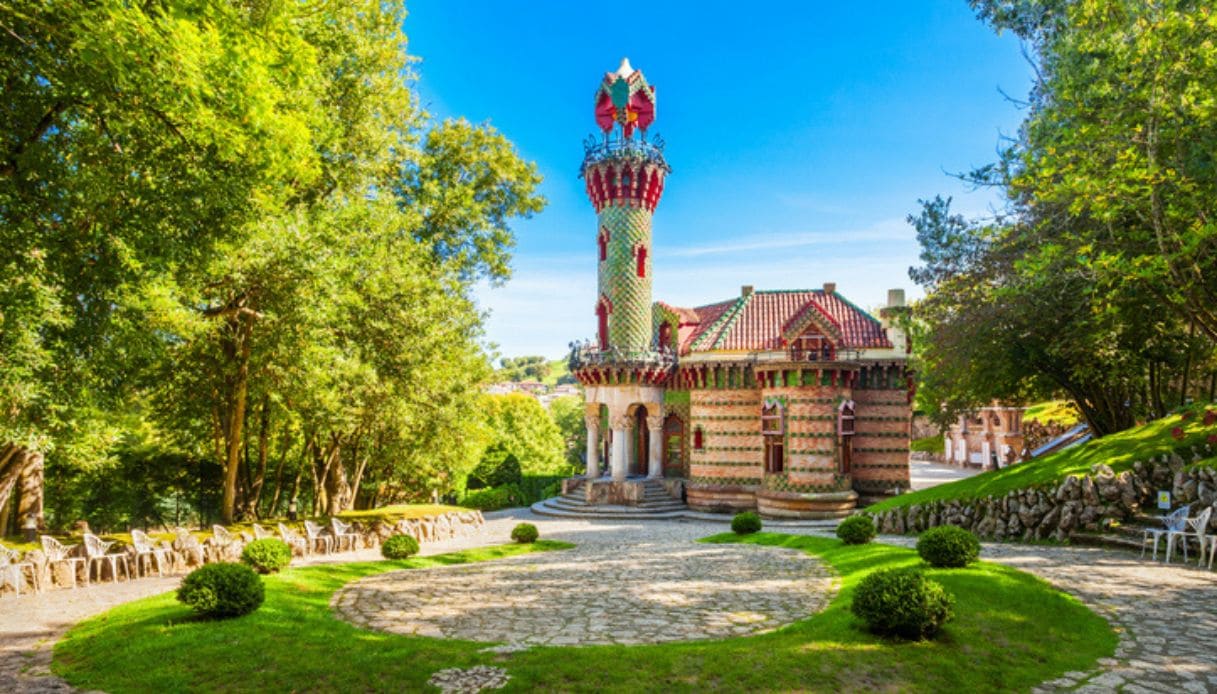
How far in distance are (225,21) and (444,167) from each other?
19903 millimetres

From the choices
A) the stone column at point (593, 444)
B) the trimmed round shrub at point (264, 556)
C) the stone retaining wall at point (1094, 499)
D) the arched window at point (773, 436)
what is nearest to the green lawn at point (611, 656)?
the trimmed round shrub at point (264, 556)

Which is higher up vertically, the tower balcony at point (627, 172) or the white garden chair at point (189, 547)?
the tower balcony at point (627, 172)

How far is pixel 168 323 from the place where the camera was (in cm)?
1420

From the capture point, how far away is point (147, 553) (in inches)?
615

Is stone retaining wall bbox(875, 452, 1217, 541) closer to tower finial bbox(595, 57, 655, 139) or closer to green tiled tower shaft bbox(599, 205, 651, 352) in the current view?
green tiled tower shaft bbox(599, 205, 651, 352)

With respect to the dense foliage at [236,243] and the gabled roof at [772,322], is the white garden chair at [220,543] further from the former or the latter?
the gabled roof at [772,322]

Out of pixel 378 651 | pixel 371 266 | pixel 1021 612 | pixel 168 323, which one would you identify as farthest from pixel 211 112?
pixel 1021 612

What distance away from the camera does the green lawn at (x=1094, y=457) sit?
17.5 m

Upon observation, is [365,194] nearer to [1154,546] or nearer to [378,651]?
[378,651]

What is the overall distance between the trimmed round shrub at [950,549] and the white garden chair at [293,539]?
1631 cm

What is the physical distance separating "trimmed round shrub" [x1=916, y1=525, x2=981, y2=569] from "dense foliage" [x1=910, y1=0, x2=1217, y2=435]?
578cm

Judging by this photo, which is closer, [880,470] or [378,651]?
[378,651]

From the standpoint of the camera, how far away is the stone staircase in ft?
103

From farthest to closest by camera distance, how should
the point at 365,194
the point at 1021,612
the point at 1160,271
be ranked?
the point at 365,194
the point at 1160,271
the point at 1021,612
